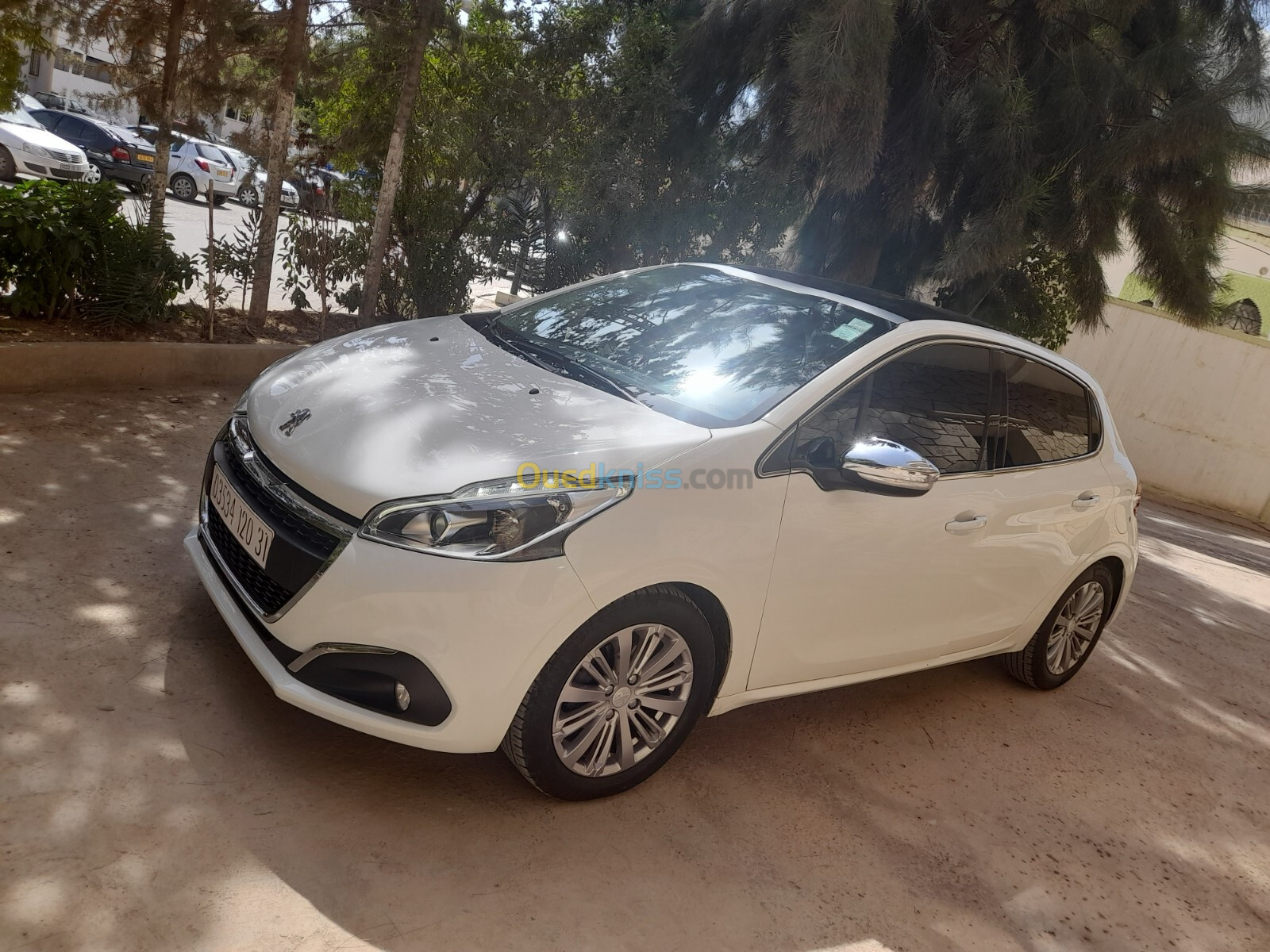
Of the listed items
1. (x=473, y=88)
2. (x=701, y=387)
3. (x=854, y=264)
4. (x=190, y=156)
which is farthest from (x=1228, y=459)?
(x=190, y=156)

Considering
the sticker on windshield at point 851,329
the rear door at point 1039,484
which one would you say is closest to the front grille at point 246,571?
the sticker on windshield at point 851,329

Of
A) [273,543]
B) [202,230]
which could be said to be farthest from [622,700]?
[202,230]

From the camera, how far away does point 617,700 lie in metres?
3.21

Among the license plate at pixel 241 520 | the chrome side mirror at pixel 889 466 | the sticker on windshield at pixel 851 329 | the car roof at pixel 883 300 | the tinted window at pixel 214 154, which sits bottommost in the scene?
the license plate at pixel 241 520

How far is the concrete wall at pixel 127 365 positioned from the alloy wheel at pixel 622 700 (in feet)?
15.1

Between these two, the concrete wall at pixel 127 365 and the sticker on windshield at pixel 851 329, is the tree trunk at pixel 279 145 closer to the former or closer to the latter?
the concrete wall at pixel 127 365

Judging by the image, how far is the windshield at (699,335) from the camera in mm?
3609

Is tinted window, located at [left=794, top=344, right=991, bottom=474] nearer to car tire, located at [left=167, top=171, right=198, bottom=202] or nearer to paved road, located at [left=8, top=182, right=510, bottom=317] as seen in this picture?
paved road, located at [left=8, top=182, right=510, bottom=317]

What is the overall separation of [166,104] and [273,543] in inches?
268

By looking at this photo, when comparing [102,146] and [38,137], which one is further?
[102,146]

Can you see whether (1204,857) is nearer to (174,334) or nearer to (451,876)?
(451,876)

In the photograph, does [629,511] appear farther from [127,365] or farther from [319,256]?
[319,256]

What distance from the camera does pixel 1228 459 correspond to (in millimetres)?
15227

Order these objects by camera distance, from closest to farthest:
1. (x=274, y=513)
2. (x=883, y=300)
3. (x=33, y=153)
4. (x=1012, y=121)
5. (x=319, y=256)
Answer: (x=274, y=513) → (x=883, y=300) → (x=1012, y=121) → (x=319, y=256) → (x=33, y=153)
